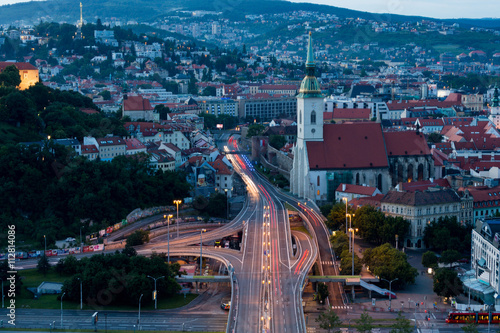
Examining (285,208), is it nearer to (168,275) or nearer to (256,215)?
(256,215)

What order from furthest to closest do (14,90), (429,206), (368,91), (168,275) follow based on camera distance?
(368,91), (14,90), (429,206), (168,275)

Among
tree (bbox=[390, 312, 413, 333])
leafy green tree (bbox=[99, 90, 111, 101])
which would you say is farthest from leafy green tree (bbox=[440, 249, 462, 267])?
leafy green tree (bbox=[99, 90, 111, 101])

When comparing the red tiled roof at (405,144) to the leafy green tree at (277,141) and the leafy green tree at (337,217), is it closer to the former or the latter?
the leafy green tree at (337,217)

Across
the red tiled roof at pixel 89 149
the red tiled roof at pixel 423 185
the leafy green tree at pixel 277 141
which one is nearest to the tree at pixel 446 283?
the red tiled roof at pixel 423 185

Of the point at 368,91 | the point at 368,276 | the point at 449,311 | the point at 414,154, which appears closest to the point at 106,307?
the point at 368,276

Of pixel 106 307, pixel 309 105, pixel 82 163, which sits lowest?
pixel 106 307

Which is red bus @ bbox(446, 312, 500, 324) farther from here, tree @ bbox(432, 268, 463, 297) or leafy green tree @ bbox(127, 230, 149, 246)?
leafy green tree @ bbox(127, 230, 149, 246)
